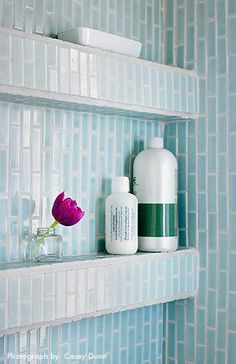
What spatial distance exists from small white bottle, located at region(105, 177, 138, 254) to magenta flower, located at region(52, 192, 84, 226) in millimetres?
116

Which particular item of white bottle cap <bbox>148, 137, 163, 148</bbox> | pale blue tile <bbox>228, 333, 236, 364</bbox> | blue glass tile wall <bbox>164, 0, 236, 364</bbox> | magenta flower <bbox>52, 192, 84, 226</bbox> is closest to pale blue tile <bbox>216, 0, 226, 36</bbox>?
blue glass tile wall <bbox>164, 0, 236, 364</bbox>

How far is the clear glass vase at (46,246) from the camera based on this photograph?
1047 mm

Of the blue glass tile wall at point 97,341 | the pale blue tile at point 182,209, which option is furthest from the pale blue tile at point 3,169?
the pale blue tile at point 182,209

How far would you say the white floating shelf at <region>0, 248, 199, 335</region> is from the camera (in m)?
0.94

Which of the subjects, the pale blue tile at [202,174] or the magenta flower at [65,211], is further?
the pale blue tile at [202,174]

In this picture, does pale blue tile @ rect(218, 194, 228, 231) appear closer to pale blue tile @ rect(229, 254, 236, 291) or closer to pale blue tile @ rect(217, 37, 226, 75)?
pale blue tile @ rect(229, 254, 236, 291)

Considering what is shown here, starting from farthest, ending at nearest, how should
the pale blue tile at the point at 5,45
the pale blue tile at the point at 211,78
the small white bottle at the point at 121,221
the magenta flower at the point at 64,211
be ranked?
the pale blue tile at the point at 211,78
the small white bottle at the point at 121,221
the magenta flower at the point at 64,211
the pale blue tile at the point at 5,45

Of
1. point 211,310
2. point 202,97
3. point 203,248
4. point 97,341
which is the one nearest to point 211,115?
point 202,97

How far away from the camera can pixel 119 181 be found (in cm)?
116

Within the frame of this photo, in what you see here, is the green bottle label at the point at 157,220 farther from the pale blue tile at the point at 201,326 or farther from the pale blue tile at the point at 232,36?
the pale blue tile at the point at 232,36

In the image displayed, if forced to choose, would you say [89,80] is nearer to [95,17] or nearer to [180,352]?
[95,17]

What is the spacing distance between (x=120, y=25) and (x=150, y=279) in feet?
1.55

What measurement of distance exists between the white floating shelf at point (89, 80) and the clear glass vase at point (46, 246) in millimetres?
212

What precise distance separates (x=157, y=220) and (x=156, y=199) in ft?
0.13
